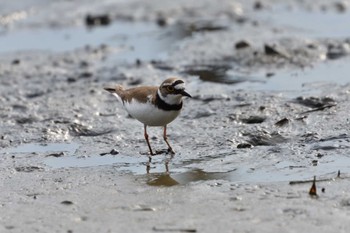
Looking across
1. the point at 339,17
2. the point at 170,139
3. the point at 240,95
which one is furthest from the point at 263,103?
the point at 339,17

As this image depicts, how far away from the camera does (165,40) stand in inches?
543

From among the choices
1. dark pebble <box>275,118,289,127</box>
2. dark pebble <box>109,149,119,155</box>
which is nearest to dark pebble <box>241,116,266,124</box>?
dark pebble <box>275,118,289,127</box>

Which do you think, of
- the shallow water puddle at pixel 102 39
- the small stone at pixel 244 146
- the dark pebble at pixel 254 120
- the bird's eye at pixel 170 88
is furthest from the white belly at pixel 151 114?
the shallow water puddle at pixel 102 39

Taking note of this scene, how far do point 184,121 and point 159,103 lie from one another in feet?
4.28

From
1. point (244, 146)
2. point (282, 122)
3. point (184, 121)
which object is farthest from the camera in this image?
point (184, 121)

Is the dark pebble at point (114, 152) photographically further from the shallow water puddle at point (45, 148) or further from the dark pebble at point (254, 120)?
the dark pebble at point (254, 120)

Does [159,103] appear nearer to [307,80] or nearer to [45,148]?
[45,148]

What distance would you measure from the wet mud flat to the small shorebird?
1.17ft

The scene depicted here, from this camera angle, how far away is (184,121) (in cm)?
951

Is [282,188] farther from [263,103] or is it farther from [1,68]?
[1,68]

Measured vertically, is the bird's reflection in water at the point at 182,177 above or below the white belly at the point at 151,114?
below

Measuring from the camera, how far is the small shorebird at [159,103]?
814 centimetres

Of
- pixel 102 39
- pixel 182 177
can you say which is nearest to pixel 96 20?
pixel 102 39

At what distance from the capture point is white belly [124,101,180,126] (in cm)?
827
